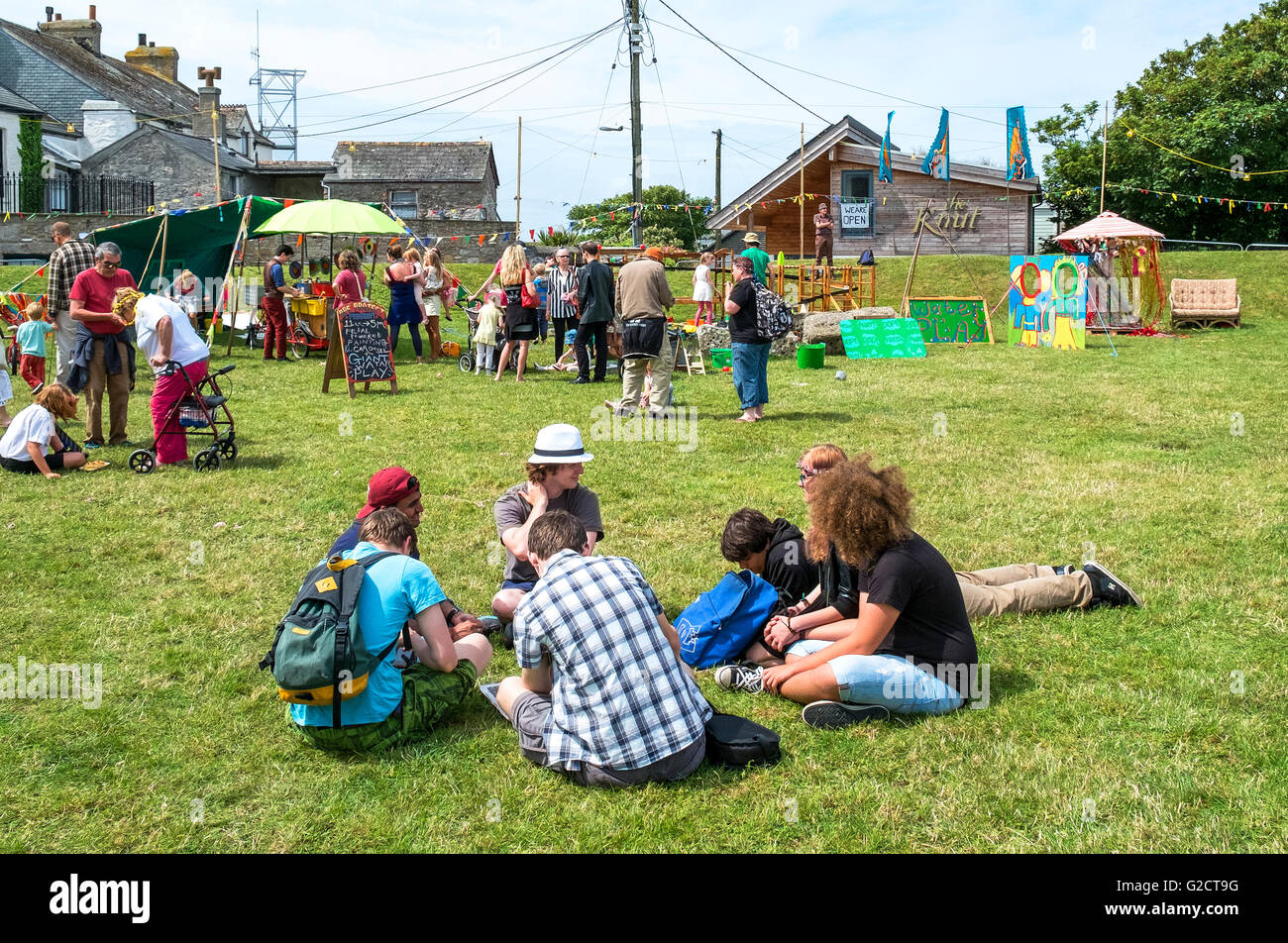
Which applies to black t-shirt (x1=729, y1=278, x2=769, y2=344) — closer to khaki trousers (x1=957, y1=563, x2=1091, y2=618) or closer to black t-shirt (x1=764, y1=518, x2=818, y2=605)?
khaki trousers (x1=957, y1=563, x2=1091, y2=618)

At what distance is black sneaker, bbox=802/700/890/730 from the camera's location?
464cm

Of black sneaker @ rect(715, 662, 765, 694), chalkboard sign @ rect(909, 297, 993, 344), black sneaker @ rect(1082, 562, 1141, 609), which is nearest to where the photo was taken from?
black sneaker @ rect(715, 662, 765, 694)

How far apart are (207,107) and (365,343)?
3957 centimetres

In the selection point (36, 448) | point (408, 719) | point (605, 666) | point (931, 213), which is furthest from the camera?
point (931, 213)

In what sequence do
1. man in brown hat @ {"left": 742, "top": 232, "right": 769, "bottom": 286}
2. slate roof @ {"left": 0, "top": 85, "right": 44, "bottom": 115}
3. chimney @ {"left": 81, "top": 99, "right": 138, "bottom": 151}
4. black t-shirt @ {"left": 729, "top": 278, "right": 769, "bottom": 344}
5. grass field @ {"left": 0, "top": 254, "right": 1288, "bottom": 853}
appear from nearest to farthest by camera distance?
grass field @ {"left": 0, "top": 254, "right": 1288, "bottom": 853}
black t-shirt @ {"left": 729, "top": 278, "right": 769, "bottom": 344}
man in brown hat @ {"left": 742, "top": 232, "right": 769, "bottom": 286}
slate roof @ {"left": 0, "top": 85, "right": 44, "bottom": 115}
chimney @ {"left": 81, "top": 99, "right": 138, "bottom": 151}

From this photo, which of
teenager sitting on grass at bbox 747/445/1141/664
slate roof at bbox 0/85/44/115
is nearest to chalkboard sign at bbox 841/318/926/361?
teenager sitting on grass at bbox 747/445/1141/664

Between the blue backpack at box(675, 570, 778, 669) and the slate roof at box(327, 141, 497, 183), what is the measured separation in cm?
3899

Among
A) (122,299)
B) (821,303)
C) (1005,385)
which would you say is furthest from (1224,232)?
(122,299)

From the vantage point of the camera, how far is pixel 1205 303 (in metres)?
23.0

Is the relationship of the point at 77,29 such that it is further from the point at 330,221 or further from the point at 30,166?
the point at 330,221

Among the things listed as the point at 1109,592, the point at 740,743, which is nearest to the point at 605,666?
the point at 740,743

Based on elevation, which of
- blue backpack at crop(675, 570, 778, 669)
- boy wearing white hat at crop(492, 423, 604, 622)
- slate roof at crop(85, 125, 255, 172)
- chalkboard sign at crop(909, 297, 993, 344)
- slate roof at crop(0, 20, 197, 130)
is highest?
slate roof at crop(0, 20, 197, 130)

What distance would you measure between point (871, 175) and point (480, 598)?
95.5 ft

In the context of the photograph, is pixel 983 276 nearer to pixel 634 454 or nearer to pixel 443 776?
pixel 634 454
